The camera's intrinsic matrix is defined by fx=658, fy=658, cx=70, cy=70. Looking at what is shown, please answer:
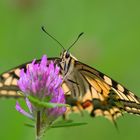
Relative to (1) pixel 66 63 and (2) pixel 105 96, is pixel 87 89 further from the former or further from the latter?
(1) pixel 66 63

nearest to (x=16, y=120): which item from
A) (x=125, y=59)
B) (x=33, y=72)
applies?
(x=125, y=59)

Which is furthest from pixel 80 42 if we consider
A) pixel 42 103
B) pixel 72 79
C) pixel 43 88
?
pixel 42 103

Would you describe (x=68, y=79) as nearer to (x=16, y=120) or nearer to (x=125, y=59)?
(x=16, y=120)

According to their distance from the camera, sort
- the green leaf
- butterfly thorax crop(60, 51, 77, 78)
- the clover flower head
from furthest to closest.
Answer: butterfly thorax crop(60, 51, 77, 78), the clover flower head, the green leaf

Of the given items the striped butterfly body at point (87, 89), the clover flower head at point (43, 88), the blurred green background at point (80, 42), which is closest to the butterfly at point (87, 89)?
the striped butterfly body at point (87, 89)

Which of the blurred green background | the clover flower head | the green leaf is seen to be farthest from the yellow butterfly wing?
the blurred green background

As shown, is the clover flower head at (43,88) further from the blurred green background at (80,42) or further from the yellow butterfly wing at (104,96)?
the blurred green background at (80,42)

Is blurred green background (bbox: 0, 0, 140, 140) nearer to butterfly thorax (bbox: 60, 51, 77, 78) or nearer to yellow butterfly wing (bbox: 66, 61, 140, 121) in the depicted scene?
yellow butterfly wing (bbox: 66, 61, 140, 121)
